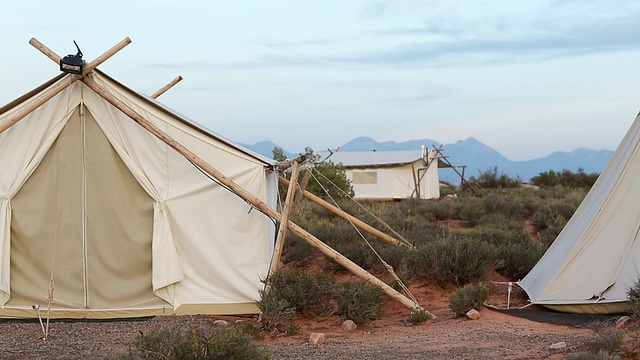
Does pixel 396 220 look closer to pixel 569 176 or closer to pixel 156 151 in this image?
pixel 156 151

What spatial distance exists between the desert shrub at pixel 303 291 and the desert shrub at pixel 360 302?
0.63 ft

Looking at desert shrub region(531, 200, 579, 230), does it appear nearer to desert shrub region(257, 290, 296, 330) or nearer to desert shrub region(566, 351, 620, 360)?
desert shrub region(257, 290, 296, 330)

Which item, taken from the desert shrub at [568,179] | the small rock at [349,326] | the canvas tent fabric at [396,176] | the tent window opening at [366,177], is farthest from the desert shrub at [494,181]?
the small rock at [349,326]

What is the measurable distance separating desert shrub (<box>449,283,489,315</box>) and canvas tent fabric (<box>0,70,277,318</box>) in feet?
6.77

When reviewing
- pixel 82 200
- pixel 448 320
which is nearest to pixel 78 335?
pixel 82 200

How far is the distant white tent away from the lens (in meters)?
7.68

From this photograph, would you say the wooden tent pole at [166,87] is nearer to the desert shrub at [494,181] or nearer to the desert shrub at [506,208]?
the desert shrub at [506,208]

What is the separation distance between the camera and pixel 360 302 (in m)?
7.84

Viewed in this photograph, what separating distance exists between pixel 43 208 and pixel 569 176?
28972mm

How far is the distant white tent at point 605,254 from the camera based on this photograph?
7.68 meters

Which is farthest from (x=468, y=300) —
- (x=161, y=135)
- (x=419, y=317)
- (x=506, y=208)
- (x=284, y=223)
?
(x=506, y=208)

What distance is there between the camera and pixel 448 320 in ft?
26.2

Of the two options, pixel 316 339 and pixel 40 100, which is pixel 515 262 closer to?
pixel 316 339

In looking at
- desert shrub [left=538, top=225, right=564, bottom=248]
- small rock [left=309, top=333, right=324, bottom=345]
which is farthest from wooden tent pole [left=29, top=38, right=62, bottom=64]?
desert shrub [left=538, top=225, right=564, bottom=248]
